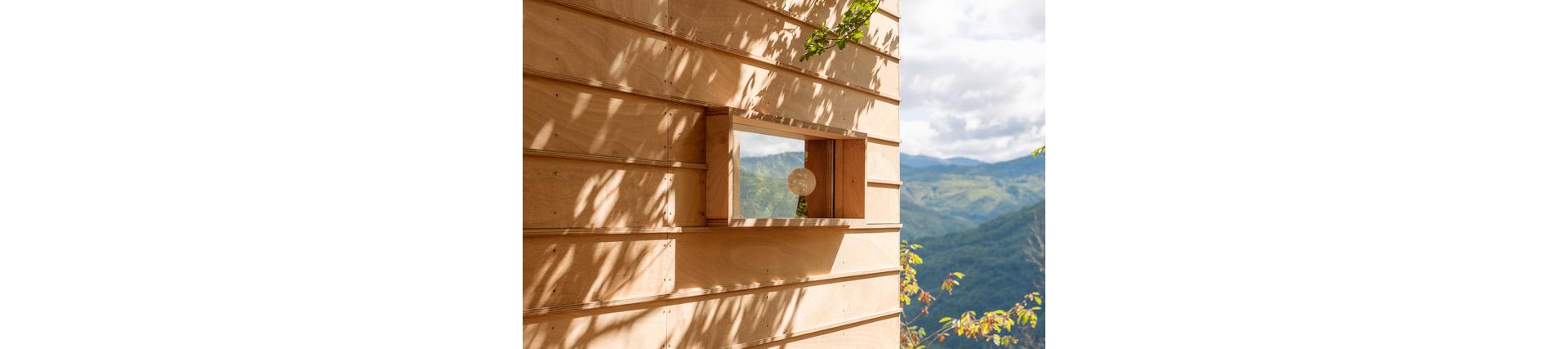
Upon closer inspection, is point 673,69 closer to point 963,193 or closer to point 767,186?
point 767,186

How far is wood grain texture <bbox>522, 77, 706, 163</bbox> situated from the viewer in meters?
2.16

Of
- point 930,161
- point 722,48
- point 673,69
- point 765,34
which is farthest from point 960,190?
point 673,69

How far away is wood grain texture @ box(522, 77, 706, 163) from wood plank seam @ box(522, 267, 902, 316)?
40 cm

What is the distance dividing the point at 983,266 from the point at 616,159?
8.85 metres

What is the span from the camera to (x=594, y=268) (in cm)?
236

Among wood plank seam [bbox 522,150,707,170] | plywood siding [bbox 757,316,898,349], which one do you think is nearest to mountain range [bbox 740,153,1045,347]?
plywood siding [bbox 757,316,898,349]

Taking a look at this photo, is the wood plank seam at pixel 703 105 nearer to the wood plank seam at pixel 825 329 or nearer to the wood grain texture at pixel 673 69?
the wood grain texture at pixel 673 69

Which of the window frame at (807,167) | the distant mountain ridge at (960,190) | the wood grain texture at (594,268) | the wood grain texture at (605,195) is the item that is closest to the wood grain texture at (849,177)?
the window frame at (807,167)

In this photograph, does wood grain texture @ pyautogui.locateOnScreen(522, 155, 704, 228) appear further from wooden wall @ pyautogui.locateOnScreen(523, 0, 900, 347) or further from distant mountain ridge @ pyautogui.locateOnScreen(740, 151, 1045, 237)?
distant mountain ridge @ pyautogui.locateOnScreen(740, 151, 1045, 237)

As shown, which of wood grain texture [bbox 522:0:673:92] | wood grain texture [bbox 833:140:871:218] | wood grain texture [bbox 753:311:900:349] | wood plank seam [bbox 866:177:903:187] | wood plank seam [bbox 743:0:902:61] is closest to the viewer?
wood grain texture [bbox 522:0:673:92]
